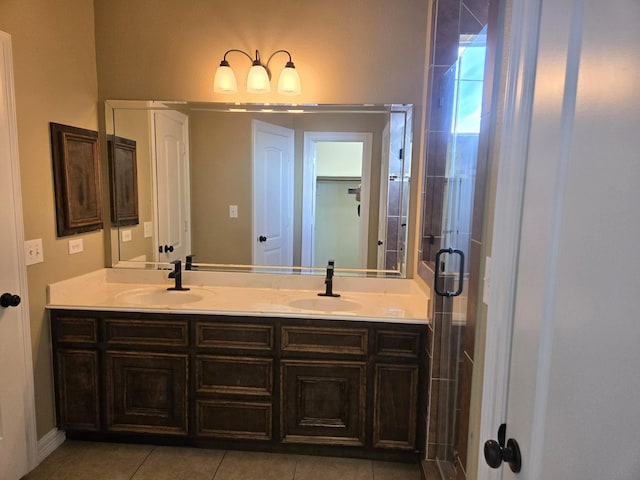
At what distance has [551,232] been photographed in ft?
2.50

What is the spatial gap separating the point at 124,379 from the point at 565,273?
231 centimetres

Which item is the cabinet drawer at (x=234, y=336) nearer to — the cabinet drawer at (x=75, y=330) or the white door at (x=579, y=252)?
the cabinet drawer at (x=75, y=330)

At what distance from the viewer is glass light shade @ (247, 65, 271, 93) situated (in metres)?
2.42

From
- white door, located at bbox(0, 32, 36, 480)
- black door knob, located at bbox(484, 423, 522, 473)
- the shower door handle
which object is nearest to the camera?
black door knob, located at bbox(484, 423, 522, 473)

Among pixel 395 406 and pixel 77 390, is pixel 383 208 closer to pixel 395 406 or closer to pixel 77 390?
pixel 395 406

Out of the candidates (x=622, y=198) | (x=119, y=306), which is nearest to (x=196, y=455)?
(x=119, y=306)

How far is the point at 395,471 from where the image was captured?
2143mm

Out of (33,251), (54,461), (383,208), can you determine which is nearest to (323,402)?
(383,208)

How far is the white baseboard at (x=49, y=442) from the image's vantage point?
2.16m

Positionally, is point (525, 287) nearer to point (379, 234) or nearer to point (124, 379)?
point (379, 234)

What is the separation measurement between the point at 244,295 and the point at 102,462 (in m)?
1.18

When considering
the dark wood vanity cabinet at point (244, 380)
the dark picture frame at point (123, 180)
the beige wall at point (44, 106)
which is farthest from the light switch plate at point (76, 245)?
the dark wood vanity cabinet at point (244, 380)

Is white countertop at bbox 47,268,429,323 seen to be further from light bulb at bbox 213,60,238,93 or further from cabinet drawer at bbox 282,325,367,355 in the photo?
light bulb at bbox 213,60,238,93

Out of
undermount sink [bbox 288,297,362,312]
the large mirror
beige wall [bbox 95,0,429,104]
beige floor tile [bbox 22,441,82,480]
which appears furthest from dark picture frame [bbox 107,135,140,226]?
beige floor tile [bbox 22,441,82,480]
